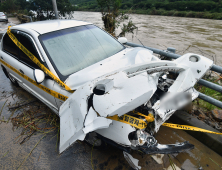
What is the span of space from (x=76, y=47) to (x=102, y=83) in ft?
3.53

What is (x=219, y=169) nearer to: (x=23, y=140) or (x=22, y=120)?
(x=23, y=140)

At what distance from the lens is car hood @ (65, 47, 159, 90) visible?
6.25 feet

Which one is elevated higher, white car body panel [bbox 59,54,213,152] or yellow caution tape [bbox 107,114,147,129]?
white car body panel [bbox 59,54,213,152]

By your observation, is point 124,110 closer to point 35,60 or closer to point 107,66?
point 107,66

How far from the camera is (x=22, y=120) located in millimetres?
2787

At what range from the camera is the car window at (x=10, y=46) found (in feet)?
9.16

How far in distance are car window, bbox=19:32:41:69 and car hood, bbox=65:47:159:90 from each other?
742 mm

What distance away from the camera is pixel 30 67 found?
245 cm

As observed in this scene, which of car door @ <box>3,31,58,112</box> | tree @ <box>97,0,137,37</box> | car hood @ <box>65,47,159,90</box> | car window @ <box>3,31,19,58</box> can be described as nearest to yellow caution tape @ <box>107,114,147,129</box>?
car hood @ <box>65,47,159,90</box>

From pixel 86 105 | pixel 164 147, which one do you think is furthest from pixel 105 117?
pixel 164 147

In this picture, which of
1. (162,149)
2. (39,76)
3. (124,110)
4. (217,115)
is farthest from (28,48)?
(217,115)

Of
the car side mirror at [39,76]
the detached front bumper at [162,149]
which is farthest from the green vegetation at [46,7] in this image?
the detached front bumper at [162,149]

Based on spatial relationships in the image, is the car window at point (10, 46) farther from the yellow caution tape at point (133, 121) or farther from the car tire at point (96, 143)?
the yellow caution tape at point (133, 121)

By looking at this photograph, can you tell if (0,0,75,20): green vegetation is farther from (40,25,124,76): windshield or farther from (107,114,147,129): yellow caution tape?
(107,114,147,129): yellow caution tape
